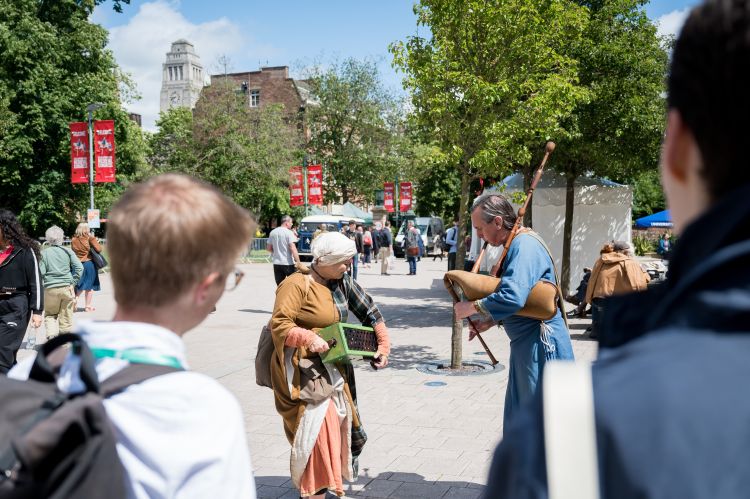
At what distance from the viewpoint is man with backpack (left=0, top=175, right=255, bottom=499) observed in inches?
48.0

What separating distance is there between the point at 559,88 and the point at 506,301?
226 inches

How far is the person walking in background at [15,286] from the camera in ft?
22.1

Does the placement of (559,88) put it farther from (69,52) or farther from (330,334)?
(69,52)

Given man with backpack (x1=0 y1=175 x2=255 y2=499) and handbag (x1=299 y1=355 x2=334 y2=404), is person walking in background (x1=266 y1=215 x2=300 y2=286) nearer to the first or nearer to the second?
handbag (x1=299 y1=355 x2=334 y2=404)

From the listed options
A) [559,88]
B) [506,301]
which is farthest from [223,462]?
[559,88]

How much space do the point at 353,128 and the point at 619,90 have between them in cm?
3782

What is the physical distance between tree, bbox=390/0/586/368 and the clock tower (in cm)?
14778

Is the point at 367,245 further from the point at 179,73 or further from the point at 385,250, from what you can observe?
the point at 179,73

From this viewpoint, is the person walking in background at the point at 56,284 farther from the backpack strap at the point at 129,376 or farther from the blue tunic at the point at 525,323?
the backpack strap at the point at 129,376

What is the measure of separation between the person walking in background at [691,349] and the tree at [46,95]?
32.1m

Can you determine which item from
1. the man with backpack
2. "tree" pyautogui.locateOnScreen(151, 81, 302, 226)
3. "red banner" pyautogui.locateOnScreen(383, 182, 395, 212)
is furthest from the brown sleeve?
"red banner" pyautogui.locateOnScreen(383, 182, 395, 212)

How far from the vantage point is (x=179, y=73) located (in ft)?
504

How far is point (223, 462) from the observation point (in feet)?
4.61

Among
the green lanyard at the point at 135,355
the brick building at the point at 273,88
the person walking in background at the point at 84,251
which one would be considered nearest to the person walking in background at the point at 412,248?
the person walking in background at the point at 84,251
